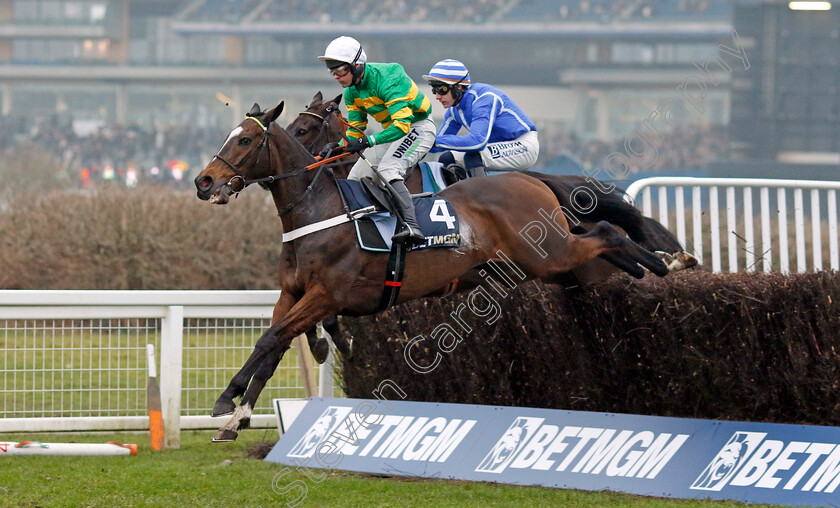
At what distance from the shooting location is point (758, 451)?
4738mm

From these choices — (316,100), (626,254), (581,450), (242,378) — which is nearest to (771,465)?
(581,450)

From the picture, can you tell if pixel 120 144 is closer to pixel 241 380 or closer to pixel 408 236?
pixel 408 236

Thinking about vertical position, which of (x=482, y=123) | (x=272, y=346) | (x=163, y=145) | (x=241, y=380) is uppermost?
(x=482, y=123)

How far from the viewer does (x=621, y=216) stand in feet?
20.8

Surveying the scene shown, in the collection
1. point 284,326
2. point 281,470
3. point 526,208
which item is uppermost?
point 526,208

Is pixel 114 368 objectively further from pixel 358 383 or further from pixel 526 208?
pixel 526 208

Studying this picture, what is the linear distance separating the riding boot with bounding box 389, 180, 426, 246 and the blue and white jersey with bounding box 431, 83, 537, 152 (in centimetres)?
93

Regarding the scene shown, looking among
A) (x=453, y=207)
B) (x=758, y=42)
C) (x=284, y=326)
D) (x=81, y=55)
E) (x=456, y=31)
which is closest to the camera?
(x=284, y=326)

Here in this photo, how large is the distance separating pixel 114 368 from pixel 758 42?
637 inches

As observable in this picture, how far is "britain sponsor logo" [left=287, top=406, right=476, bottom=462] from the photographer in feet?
18.2

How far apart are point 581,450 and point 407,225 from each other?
139 centimetres

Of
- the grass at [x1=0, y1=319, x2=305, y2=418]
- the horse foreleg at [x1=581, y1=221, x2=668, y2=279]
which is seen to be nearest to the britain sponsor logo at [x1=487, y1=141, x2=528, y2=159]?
the horse foreleg at [x1=581, y1=221, x2=668, y2=279]

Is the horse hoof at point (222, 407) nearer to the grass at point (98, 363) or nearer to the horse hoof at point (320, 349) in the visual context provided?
the horse hoof at point (320, 349)

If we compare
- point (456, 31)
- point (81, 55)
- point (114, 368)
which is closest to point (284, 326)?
point (114, 368)
